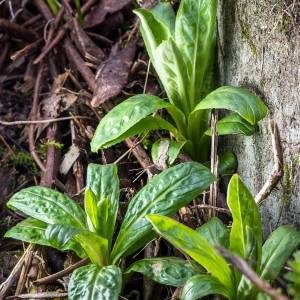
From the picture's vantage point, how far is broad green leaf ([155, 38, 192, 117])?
4.22 feet

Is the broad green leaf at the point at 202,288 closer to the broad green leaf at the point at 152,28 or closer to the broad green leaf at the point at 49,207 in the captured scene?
the broad green leaf at the point at 49,207

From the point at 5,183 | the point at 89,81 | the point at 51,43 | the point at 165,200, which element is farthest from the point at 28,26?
the point at 165,200

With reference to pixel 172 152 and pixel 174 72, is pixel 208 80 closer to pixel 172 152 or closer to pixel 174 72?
pixel 174 72

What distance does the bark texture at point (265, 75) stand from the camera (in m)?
1.14

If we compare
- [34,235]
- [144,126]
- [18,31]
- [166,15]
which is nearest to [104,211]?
[34,235]

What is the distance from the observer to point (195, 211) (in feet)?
4.42

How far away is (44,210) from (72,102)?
0.87 metres

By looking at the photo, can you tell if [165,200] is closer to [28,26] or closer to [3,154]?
[3,154]

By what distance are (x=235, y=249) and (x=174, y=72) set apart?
0.85 meters

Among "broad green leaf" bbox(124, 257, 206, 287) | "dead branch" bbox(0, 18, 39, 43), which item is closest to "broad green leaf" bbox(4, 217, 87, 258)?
"broad green leaf" bbox(124, 257, 206, 287)

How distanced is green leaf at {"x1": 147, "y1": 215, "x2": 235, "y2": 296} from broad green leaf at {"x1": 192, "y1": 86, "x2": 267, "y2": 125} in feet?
1.69

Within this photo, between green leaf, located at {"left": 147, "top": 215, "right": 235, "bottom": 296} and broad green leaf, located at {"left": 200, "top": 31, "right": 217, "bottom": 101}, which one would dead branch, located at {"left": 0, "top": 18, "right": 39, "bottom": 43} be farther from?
green leaf, located at {"left": 147, "top": 215, "right": 235, "bottom": 296}

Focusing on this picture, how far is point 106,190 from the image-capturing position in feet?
4.04

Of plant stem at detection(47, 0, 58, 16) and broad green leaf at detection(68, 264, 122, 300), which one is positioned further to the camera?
plant stem at detection(47, 0, 58, 16)
